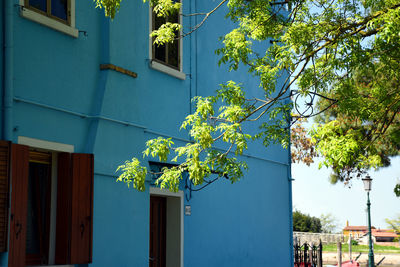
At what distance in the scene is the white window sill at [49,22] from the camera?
31.7 feet

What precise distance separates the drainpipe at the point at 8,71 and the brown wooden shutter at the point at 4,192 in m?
0.24

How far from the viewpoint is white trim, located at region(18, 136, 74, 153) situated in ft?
31.1

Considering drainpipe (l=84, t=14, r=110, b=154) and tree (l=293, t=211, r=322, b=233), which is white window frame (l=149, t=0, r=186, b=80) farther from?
tree (l=293, t=211, r=322, b=233)

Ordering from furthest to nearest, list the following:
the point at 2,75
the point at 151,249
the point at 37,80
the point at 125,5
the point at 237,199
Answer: the point at 237,199
the point at 151,249
the point at 125,5
the point at 37,80
the point at 2,75

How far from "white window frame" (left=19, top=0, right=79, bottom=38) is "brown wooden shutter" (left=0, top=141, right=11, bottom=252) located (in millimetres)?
2079

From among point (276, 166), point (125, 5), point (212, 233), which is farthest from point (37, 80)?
point (276, 166)

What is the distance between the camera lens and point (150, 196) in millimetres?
13109

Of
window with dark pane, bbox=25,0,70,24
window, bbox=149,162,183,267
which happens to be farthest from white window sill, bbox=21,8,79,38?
window, bbox=149,162,183,267

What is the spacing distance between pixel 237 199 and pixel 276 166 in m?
2.65

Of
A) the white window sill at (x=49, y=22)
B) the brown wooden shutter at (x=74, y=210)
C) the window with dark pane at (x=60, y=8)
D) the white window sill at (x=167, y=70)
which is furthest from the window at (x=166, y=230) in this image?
the window with dark pane at (x=60, y=8)

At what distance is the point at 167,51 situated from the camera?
13391 millimetres

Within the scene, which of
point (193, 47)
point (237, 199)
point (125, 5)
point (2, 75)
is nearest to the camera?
point (2, 75)

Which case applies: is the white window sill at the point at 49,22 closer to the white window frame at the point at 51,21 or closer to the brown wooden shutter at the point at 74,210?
the white window frame at the point at 51,21

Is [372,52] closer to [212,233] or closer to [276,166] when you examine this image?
[212,233]
